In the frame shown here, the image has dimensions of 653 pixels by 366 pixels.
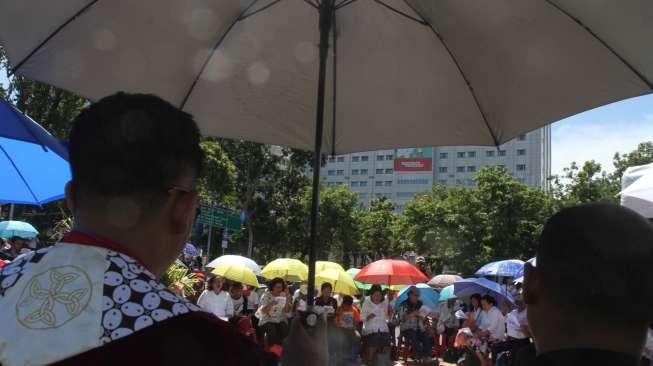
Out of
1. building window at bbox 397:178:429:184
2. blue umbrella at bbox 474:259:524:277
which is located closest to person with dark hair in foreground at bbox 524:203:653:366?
blue umbrella at bbox 474:259:524:277

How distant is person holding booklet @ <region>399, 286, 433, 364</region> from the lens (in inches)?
544

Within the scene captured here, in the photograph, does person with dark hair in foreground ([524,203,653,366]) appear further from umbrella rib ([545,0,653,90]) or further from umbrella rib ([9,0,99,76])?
umbrella rib ([9,0,99,76])

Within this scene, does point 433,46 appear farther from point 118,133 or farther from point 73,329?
point 73,329

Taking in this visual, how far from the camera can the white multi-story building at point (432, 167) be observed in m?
110

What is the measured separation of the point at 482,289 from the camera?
14.1 meters

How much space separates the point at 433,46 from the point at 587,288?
2.50 metres

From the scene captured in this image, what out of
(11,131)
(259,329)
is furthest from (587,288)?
(259,329)

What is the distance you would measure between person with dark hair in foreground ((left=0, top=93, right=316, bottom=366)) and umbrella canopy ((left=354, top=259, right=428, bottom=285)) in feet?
41.9

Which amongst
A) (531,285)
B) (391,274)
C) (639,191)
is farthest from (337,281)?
(531,285)

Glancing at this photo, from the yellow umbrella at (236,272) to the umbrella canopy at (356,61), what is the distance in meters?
8.41

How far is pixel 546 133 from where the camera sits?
115 metres

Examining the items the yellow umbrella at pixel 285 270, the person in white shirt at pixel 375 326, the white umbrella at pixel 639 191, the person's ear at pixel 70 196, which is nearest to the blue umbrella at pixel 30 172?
the person's ear at pixel 70 196

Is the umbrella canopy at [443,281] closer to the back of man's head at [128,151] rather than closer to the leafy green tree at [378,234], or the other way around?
the back of man's head at [128,151]

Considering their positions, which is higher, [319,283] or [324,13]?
[324,13]
